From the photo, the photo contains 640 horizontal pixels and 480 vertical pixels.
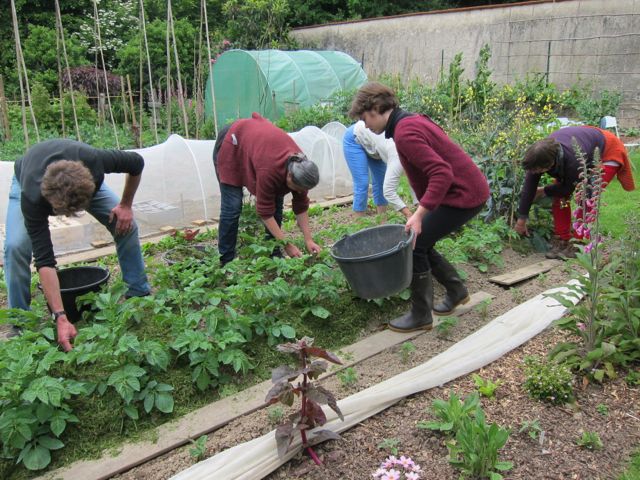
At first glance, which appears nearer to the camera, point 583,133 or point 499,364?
point 499,364

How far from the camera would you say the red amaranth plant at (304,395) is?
2170mm

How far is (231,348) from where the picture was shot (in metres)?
2.90

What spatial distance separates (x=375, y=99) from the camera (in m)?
Result: 3.05

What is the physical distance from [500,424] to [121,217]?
2568mm

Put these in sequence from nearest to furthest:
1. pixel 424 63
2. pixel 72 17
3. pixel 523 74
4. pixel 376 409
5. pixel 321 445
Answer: pixel 321 445 < pixel 376 409 < pixel 523 74 < pixel 424 63 < pixel 72 17

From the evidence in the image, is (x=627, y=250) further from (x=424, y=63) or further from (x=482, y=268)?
(x=424, y=63)

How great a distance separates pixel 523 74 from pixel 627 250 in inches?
477

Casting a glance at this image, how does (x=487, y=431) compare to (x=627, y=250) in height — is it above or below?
below

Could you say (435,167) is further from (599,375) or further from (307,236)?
(599,375)

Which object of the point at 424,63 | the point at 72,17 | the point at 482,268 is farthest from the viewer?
the point at 72,17

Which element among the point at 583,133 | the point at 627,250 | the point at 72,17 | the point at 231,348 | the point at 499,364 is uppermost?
the point at 72,17

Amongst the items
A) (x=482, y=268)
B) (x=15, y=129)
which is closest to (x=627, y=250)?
(x=482, y=268)

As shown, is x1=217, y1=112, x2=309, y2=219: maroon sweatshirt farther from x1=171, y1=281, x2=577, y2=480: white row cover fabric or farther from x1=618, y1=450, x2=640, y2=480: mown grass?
x1=618, y1=450, x2=640, y2=480: mown grass

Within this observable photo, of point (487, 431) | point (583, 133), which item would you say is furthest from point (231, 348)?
point (583, 133)
